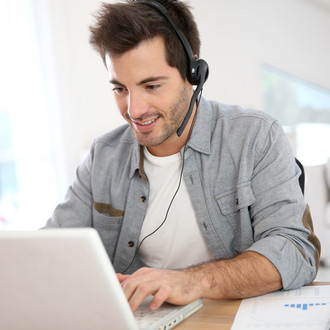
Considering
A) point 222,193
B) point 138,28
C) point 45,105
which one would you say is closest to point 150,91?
point 138,28

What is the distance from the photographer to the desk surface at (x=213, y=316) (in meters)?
0.89

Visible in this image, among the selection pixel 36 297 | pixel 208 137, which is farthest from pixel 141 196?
pixel 36 297

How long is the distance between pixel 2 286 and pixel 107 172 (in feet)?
2.46

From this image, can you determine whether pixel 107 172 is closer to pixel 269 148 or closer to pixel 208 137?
pixel 208 137

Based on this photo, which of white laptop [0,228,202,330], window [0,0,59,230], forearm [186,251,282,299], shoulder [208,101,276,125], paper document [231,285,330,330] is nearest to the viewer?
white laptop [0,228,202,330]

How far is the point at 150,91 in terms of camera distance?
1.34 meters

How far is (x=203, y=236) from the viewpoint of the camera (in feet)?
4.46

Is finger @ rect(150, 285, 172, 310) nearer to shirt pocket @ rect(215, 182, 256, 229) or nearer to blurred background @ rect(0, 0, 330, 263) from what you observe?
shirt pocket @ rect(215, 182, 256, 229)

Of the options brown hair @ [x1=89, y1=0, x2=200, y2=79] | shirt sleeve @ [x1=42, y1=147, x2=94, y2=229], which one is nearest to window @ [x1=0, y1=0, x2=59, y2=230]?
shirt sleeve @ [x1=42, y1=147, x2=94, y2=229]

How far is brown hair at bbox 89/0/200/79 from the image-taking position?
1.30 metres

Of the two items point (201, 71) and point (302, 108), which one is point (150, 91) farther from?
point (302, 108)

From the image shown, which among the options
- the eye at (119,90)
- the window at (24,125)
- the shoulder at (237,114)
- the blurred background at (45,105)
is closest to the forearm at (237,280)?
the shoulder at (237,114)

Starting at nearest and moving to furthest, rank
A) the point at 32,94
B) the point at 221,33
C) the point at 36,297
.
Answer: the point at 36,297
the point at 32,94
the point at 221,33

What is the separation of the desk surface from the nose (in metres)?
0.52
